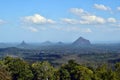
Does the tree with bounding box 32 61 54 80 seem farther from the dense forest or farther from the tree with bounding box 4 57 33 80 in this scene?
the tree with bounding box 4 57 33 80

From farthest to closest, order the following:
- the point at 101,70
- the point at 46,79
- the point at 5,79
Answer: the point at 46,79 → the point at 101,70 → the point at 5,79

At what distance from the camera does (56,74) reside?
93312 millimetres

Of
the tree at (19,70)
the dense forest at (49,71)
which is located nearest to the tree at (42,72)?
the dense forest at (49,71)

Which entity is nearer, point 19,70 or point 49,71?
point 19,70

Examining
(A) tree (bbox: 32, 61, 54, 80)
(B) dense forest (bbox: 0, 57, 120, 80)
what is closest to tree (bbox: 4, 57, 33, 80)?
(B) dense forest (bbox: 0, 57, 120, 80)

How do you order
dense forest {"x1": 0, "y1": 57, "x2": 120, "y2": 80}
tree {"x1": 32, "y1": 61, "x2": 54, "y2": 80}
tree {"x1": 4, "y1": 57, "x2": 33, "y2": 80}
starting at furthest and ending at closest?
1. tree {"x1": 32, "y1": 61, "x2": 54, "y2": 80}
2. tree {"x1": 4, "y1": 57, "x2": 33, "y2": 80}
3. dense forest {"x1": 0, "y1": 57, "x2": 120, "y2": 80}

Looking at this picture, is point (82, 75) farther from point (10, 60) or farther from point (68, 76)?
point (10, 60)

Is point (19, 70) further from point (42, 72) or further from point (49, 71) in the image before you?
point (49, 71)

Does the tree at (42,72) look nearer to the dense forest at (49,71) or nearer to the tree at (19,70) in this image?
the dense forest at (49,71)

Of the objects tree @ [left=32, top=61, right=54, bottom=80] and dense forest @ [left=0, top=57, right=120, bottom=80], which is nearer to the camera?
dense forest @ [left=0, top=57, right=120, bottom=80]

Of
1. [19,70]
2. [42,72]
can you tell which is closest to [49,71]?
[42,72]

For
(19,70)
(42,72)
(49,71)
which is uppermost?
(19,70)

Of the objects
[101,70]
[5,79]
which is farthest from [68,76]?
[5,79]

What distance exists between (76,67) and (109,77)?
12166mm
